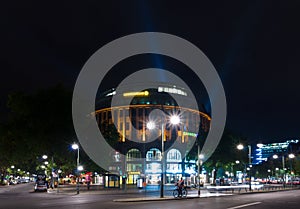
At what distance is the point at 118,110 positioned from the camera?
13850cm

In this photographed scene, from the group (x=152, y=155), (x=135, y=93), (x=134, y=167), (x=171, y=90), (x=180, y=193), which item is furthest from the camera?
(x=171, y=90)

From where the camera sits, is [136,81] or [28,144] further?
[136,81]

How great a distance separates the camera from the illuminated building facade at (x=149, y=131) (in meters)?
127

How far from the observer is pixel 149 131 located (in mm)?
132000

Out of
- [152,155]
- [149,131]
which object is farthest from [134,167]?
[149,131]

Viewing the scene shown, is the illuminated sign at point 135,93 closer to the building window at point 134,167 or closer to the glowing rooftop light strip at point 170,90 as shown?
the glowing rooftop light strip at point 170,90

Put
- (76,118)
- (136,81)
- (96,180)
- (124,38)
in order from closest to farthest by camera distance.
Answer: (124,38) < (76,118) < (96,180) < (136,81)

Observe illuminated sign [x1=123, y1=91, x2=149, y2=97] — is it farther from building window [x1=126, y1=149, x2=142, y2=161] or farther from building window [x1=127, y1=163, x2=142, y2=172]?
building window [x1=127, y1=163, x2=142, y2=172]

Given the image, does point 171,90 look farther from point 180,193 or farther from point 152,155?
point 180,193

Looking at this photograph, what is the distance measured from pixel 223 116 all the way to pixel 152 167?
2677 centimetres

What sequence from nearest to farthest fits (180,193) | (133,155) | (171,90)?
(180,193), (133,155), (171,90)

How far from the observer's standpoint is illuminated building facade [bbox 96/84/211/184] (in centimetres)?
12675

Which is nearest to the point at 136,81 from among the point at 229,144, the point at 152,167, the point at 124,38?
the point at 152,167

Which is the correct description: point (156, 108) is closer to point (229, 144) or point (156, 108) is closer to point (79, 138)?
point (229, 144)
